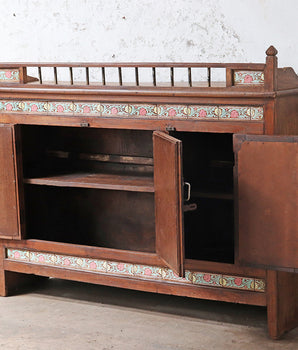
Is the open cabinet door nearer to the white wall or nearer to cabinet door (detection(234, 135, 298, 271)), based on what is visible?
cabinet door (detection(234, 135, 298, 271))

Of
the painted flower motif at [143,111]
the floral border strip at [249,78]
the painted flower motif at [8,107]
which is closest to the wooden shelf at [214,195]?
the painted flower motif at [143,111]

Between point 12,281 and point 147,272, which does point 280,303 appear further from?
point 12,281

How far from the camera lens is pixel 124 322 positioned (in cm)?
425

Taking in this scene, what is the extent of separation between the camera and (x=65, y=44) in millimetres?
5492

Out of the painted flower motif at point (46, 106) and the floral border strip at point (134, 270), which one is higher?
the painted flower motif at point (46, 106)

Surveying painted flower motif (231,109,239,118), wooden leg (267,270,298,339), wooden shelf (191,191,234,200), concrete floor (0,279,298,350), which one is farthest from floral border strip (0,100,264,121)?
concrete floor (0,279,298,350)

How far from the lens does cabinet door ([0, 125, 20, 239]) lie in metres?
4.51

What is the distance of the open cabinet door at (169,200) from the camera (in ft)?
12.3

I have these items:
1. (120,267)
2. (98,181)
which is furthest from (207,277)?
(98,181)

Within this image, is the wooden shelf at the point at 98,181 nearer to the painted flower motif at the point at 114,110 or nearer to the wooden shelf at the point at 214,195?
the wooden shelf at the point at 214,195

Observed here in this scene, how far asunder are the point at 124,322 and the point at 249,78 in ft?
5.13

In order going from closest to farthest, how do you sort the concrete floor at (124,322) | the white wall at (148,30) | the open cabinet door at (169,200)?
the open cabinet door at (169,200) < the concrete floor at (124,322) < the white wall at (148,30)

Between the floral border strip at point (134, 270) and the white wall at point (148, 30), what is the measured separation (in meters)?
1.46

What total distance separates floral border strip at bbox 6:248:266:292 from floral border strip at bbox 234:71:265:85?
3.48ft
